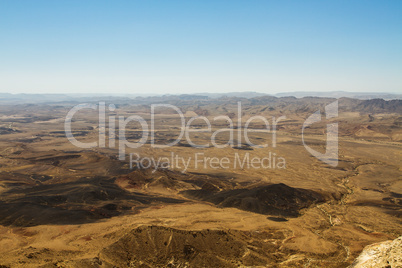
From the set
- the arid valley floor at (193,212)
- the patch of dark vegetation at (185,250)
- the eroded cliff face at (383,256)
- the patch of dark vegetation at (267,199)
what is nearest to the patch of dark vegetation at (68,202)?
the arid valley floor at (193,212)

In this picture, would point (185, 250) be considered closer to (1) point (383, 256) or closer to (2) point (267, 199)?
(1) point (383, 256)

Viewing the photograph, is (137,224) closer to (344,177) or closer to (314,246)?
(314,246)

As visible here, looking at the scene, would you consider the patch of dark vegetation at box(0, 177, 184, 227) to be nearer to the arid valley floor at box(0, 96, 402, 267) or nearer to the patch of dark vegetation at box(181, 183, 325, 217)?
the arid valley floor at box(0, 96, 402, 267)

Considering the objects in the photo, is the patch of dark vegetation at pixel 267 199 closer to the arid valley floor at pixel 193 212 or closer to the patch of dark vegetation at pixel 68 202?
the arid valley floor at pixel 193 212

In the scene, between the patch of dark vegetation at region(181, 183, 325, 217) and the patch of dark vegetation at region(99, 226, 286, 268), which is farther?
the patch of dark vegetation at region(181, 183, 325, 217)

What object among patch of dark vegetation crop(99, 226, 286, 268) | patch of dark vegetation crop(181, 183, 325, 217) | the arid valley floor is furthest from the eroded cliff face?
patch of dark vegetation crop(181, 183, 325, 217)
